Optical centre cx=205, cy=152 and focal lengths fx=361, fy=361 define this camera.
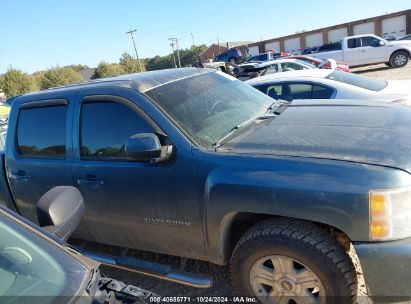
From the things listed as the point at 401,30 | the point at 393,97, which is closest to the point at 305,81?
the point at 393,97

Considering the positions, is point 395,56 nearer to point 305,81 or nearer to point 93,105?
point 305,81

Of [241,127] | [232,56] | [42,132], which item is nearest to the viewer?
[241,127]

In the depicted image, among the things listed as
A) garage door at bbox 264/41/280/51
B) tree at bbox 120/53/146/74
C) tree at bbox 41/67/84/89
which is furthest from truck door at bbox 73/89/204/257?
tree at bbox 120/53/146/74

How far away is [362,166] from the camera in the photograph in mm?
2107

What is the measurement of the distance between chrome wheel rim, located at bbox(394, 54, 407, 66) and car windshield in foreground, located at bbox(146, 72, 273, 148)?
19.5 metres

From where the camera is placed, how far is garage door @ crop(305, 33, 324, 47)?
43.4 metres

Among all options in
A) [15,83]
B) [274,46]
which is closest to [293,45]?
[274,46]

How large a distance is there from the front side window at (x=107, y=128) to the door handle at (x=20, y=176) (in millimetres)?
764

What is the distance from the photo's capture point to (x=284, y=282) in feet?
7.90

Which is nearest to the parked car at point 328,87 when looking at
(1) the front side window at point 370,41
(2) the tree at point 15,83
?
(1) the front side window at point 370,41

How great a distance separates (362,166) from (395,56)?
69.1 ft

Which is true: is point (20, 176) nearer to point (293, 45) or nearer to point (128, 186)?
point (128, 186)

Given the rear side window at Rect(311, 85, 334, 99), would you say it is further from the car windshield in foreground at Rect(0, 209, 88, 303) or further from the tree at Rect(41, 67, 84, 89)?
the tree at Rect(41, 67, 84, 89)

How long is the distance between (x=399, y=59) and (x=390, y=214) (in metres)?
21.1
